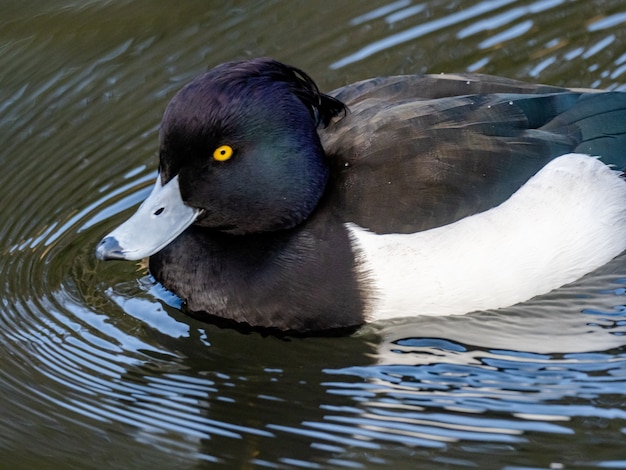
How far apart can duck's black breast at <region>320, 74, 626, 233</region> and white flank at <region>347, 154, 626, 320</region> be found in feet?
0.22

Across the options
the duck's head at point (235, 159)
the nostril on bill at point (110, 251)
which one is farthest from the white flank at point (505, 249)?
the nostril on bill at point (110, 251)

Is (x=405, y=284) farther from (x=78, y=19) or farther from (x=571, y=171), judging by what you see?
(x=78, y=19)

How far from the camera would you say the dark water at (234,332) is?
15.5ft

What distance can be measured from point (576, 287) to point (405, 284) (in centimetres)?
94

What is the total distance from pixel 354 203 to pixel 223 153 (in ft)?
2.10

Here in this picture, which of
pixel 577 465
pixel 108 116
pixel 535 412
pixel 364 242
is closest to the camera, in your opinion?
pixel 577 465

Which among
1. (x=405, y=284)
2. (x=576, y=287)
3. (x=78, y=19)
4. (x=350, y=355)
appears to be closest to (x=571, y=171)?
(x=576, y=287)

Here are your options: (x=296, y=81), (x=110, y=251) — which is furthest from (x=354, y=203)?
(x=110, y=251)

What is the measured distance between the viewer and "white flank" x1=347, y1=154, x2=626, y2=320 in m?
5.41

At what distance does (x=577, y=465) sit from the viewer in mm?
4449

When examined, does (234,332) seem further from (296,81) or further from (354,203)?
(296,81)

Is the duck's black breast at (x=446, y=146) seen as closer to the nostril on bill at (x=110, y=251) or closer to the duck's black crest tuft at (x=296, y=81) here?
the duck's black crest tuft at (x=296, y=81)

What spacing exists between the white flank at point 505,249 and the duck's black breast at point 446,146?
2.7 inches

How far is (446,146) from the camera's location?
5.43 meters
